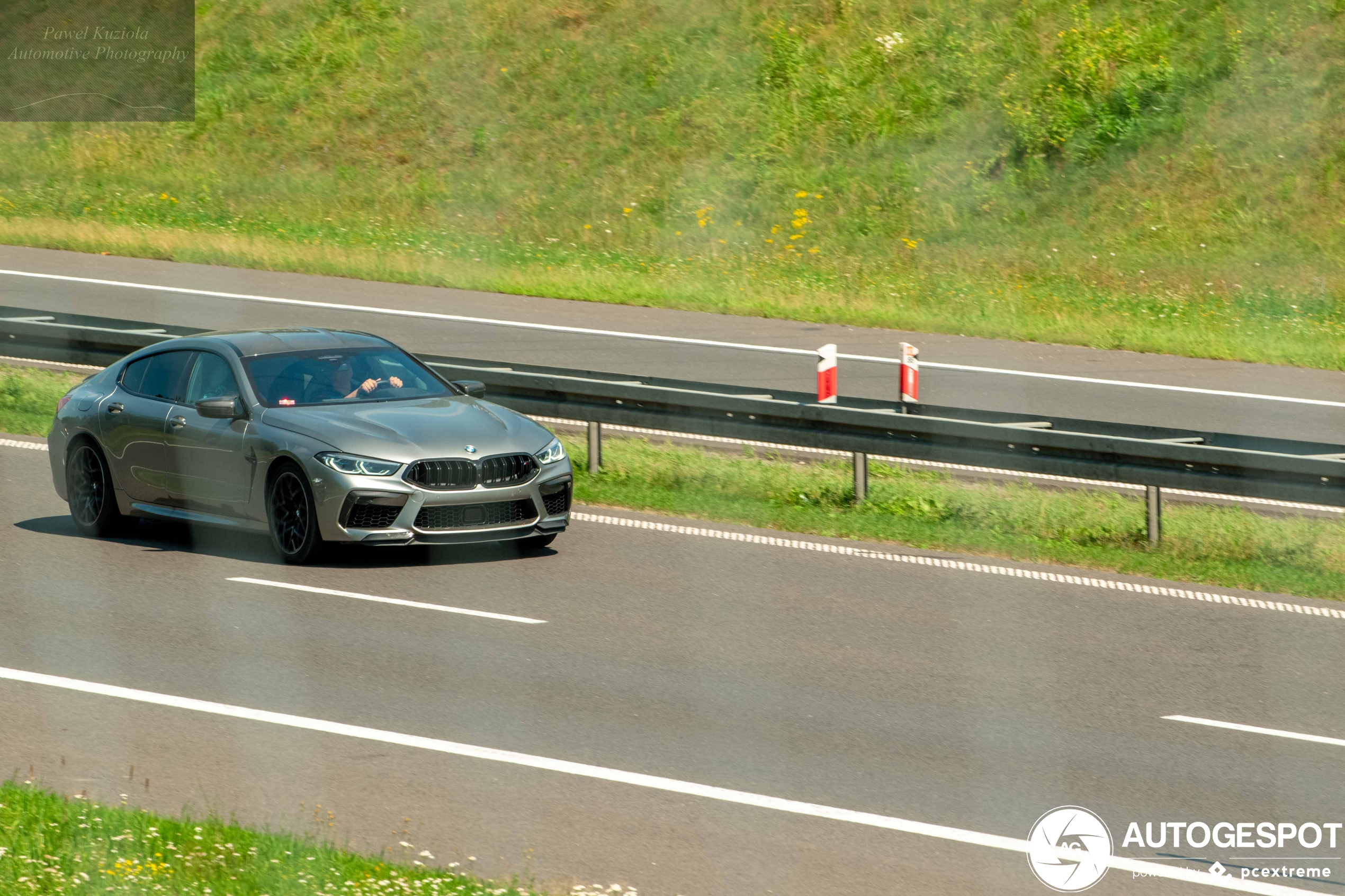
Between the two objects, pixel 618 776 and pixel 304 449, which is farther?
pixel 304 449

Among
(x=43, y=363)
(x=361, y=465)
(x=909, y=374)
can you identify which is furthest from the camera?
(x=43, y=363)

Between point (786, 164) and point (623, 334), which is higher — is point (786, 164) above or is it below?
above

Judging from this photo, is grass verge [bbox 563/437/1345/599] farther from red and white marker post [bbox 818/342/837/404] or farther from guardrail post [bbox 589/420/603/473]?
red and white marker post [bbox 818/342/837/404]

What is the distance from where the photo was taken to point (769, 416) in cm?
1390

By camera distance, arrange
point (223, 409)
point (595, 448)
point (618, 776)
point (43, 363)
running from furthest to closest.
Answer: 1. point (43, 363)
2. point (595, 448)
3. point (223, 409)
4. point (618, 776)

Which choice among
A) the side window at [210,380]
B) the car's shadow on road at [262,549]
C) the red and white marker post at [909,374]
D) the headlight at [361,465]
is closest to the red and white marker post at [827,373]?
the red and white marker post at [909,374]

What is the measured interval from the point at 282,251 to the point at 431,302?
16.4 feet

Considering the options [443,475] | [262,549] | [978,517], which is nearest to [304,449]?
[443,475]

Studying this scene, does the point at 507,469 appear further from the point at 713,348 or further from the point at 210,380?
the point at 713,348

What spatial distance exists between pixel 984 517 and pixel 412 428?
15.1 feet

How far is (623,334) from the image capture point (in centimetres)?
2278

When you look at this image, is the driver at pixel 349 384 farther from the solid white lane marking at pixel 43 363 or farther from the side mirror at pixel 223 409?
the solid white lane marking at pixel 43 363

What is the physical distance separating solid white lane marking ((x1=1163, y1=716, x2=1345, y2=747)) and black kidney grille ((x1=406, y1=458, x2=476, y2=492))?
4.75 meters

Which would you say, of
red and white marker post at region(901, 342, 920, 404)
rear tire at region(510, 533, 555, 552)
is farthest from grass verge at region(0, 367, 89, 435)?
red and white marker post at region(901, 342, 920, 404)
